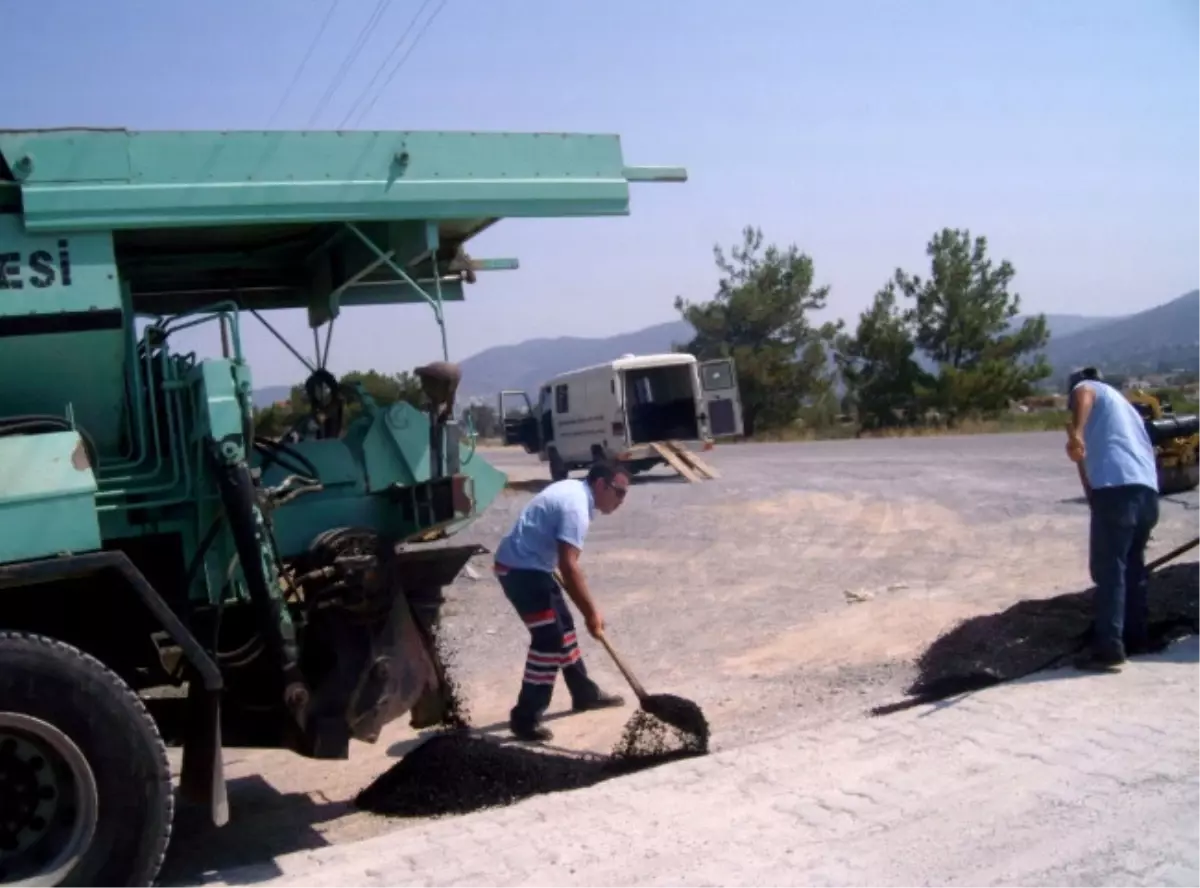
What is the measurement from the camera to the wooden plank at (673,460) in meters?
22.5

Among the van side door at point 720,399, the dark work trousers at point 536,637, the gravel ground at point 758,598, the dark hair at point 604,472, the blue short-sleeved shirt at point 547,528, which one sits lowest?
the gravel ground at point 758,598

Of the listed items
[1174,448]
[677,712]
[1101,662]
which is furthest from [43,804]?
[1174,448]

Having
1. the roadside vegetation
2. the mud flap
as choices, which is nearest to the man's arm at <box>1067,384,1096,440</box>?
the mud flap

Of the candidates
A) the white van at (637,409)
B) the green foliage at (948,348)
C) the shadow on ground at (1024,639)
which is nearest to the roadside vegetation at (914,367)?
the green foliage at (948,348)

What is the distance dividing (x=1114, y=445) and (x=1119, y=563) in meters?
0.65

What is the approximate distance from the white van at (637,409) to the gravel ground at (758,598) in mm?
3530

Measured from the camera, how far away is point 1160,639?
711 cm

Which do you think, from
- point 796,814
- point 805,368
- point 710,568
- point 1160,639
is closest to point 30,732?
point 796,814

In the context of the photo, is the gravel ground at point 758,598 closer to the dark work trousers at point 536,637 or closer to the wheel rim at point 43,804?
the dark work trousers at point 536,637

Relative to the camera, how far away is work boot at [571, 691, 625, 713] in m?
7.41

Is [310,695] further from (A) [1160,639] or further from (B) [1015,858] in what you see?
(A) [1160,639]

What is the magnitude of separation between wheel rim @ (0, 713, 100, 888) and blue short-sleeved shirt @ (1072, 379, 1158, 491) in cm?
528

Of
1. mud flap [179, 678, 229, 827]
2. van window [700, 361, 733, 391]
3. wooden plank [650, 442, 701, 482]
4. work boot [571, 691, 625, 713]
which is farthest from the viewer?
van window [700, 361, 733, 391]

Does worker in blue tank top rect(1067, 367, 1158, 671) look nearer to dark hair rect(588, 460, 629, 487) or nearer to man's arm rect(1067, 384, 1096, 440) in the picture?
man's arm rect(1067, 384, 1096, 440)
